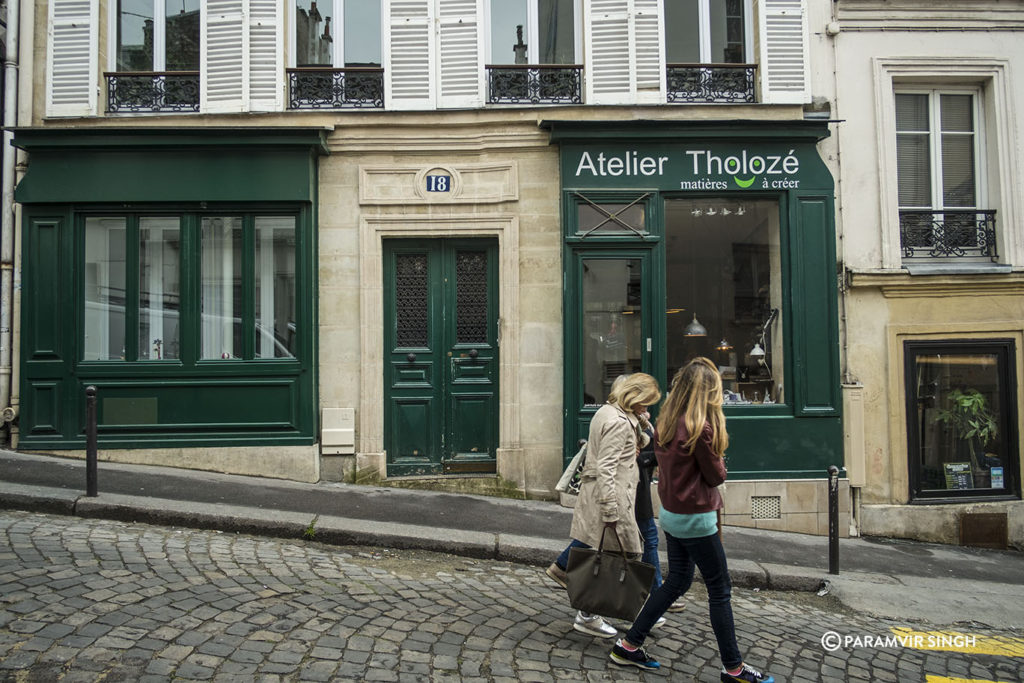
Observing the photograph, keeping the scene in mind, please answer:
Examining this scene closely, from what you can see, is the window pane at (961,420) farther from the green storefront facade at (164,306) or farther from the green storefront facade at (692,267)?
the green storefront facade at (164,306)

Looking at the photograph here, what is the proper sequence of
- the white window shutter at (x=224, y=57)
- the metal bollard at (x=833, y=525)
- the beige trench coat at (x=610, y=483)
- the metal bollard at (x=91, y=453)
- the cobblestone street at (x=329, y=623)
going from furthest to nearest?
the white window shutter at (x=224, y=57)
the metal bollard at (x=91, y=453)
the metal bollard at (x=833, y=525)
the beige trench coat at (x=610, y=483)
the cobblestone street at (x=329, y=623)

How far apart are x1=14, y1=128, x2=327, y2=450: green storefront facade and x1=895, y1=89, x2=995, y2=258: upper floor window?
692cm

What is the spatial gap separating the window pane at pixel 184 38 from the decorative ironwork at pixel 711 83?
221 inches

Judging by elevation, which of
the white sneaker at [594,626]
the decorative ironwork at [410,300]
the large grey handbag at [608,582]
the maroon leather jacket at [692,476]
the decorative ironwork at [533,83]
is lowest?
the white sneaker at [594,626]

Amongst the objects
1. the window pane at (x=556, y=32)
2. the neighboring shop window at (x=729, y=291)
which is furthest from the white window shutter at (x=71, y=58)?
the neighboring shop window at (x=729, y=291)

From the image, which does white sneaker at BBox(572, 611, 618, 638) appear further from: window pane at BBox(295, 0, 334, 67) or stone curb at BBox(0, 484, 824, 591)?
window pane at BBox(295, 0, 334, 67)

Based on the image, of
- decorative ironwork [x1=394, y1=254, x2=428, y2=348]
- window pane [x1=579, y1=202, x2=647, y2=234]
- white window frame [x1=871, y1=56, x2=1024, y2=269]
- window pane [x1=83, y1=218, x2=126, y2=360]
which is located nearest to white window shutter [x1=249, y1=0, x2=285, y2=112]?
window pane [x1=83, y1=218, x2=126, y2=360]

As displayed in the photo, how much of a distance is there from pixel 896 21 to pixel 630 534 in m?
7.36

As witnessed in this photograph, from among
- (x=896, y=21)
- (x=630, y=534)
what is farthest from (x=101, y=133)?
(x=896, y=21)

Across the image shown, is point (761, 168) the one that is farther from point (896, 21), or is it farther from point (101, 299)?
point (101, 299)

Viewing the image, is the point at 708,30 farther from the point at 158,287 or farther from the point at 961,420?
the point at 158,287

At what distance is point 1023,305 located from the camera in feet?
26.6

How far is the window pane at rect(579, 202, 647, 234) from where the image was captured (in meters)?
7.79

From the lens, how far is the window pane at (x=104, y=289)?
25.9 feet
